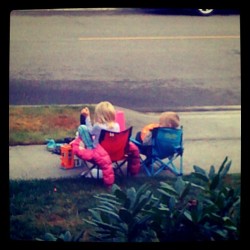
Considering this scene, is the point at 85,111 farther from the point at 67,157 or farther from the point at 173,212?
the point at 173,212

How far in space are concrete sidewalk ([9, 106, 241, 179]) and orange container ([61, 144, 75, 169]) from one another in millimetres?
27

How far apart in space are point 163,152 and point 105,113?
365 mm

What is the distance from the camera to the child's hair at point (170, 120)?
3262mm

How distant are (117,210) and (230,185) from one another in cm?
60

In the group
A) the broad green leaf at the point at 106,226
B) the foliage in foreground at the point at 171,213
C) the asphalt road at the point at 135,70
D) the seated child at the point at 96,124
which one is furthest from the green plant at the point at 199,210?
the seated child at the point at 96,124

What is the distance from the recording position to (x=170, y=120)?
3.26 m

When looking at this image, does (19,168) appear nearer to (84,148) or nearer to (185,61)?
(84,148)

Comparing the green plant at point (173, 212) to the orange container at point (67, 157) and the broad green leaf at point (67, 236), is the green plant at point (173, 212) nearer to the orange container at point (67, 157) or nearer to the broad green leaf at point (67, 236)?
the broad green leaf at point (67, 236)

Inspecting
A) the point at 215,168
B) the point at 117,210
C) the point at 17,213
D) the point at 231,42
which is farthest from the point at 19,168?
the point at 231,42

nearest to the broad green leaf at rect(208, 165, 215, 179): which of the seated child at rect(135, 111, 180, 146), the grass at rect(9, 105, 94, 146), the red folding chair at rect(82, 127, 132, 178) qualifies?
the seated child at rect(135, 111, 180, 146)

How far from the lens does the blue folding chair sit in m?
3.24

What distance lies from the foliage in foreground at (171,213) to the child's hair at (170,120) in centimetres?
28

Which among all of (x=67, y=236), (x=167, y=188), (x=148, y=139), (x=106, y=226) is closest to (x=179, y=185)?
(x=167, y=188)

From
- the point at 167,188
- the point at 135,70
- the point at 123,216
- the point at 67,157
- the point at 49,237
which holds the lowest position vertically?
the point at 49,237
